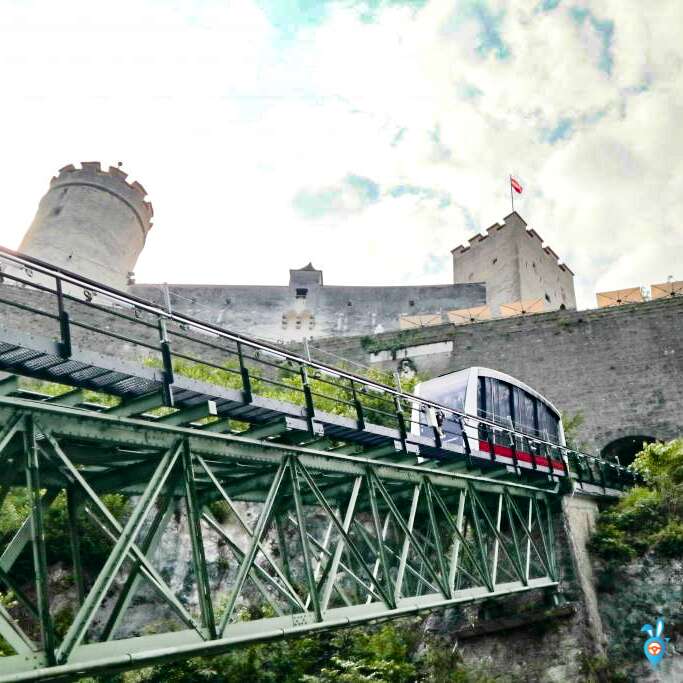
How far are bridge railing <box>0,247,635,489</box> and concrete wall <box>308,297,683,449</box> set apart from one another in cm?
203

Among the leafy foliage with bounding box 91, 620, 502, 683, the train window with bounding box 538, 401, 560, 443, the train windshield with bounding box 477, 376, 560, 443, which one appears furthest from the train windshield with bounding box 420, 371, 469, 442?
the leafy foliage with bounding box 91, 620, 502, 683

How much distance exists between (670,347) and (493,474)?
50.5 ft

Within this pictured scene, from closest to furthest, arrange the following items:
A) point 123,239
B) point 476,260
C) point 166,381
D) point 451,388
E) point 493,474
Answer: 1. point 166,381
2. point 493,474
3. point 451,388
4. point 123,239
5. point 476,260

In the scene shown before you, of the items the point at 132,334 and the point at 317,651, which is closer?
the point at 317,651

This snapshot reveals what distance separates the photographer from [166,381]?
6602 millimetres

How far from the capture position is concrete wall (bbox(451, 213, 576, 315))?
3878cm

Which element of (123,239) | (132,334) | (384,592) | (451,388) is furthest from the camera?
(123,239)

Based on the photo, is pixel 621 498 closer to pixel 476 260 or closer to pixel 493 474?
pixel 493 474

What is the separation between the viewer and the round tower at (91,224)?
36.7 metres

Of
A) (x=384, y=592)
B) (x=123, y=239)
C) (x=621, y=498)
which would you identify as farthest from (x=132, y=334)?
(x=384, y=592)

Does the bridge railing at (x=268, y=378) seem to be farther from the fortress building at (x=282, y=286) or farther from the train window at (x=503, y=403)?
the fortress building at (x=282, y=286)

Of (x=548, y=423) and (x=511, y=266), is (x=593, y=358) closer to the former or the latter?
(x=548, y=423)

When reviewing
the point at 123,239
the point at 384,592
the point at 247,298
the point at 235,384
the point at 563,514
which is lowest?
the point at 384,592

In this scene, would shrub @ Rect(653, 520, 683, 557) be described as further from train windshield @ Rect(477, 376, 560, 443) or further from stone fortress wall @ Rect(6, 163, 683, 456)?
stone fortress wall @ Rect(6, 163, 683, 456)
